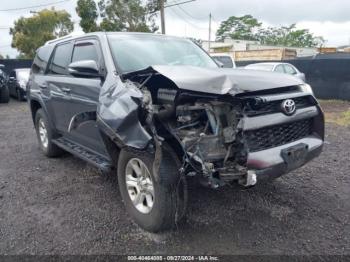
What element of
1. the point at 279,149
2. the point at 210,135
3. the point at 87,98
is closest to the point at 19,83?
the point at 87,98

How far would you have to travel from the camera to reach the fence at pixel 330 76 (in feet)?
42.8

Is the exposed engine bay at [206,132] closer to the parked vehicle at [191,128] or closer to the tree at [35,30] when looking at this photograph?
the parked vehicle at [191,128]

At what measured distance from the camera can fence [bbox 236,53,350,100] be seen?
13.0 metres

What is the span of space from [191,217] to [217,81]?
1479mm

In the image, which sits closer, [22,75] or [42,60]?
[42,60]

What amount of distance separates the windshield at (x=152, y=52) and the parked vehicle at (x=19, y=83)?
1207 cm

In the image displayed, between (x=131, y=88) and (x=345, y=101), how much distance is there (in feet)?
39.8

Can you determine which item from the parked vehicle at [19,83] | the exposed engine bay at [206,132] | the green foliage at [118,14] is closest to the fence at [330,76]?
the exposed engine bay at [206,132]

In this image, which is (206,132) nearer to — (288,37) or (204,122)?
(204,122)

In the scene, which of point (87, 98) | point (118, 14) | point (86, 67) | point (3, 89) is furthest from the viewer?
point (118, 14)

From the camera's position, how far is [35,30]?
133ft

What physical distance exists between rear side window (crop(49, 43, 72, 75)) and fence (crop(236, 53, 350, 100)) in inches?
445

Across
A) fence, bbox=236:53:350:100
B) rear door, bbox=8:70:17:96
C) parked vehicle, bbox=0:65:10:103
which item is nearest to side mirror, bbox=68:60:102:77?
fence, bbox=236:53:350:100

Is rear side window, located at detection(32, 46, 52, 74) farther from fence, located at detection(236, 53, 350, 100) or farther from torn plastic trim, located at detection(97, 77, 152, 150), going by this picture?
fence, located at detection(236, 53, 350, 100)
